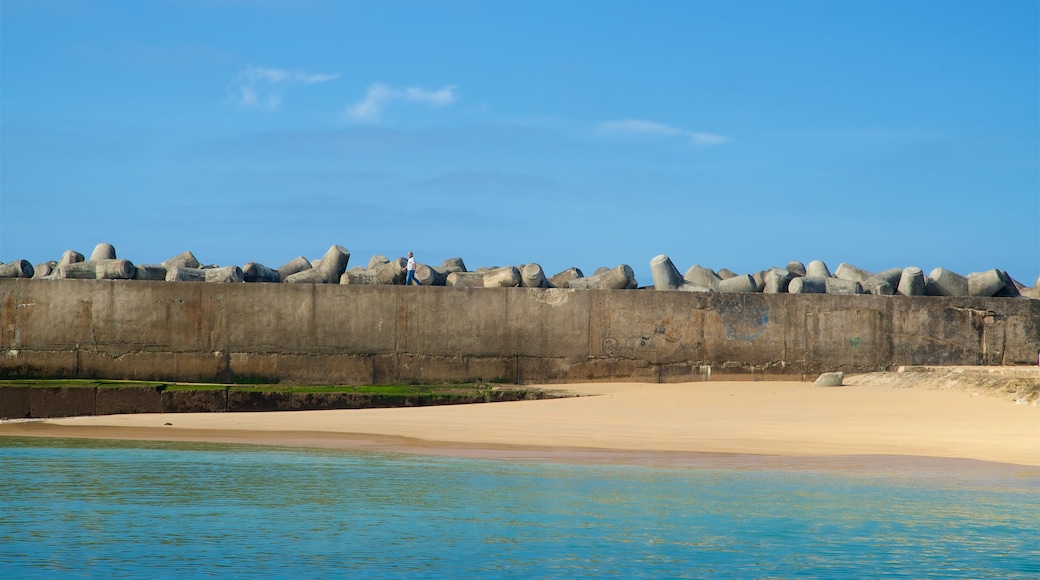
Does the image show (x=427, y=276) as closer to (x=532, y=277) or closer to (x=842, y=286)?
(x=532, y=277)

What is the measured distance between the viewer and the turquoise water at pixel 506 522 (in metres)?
4.66

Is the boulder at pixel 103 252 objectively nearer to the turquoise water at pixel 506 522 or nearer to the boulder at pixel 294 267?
the boulder at pixel 294 267

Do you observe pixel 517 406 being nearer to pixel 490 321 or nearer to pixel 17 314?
→ pixel 490 321

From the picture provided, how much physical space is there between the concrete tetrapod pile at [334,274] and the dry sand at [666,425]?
57.0 inches

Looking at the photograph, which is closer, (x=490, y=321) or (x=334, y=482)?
(x=334, y=482)

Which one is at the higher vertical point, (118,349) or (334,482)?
(118,349)

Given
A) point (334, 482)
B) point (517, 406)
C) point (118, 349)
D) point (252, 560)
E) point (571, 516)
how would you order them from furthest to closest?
point (118, 349), point (517, 406), point (334, 482), point (571, 516), point (252, 560)

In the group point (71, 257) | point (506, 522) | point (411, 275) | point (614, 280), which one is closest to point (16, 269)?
point (71, 257)

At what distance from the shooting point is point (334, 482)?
695 centimetres

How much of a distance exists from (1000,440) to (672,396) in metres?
4.13

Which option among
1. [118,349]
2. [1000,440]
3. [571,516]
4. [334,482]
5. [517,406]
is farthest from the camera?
[118,349]

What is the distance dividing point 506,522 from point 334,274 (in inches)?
345

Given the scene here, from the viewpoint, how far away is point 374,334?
13031 mm

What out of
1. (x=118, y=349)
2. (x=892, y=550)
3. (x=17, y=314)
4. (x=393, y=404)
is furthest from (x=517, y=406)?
(x=892, y=550)
